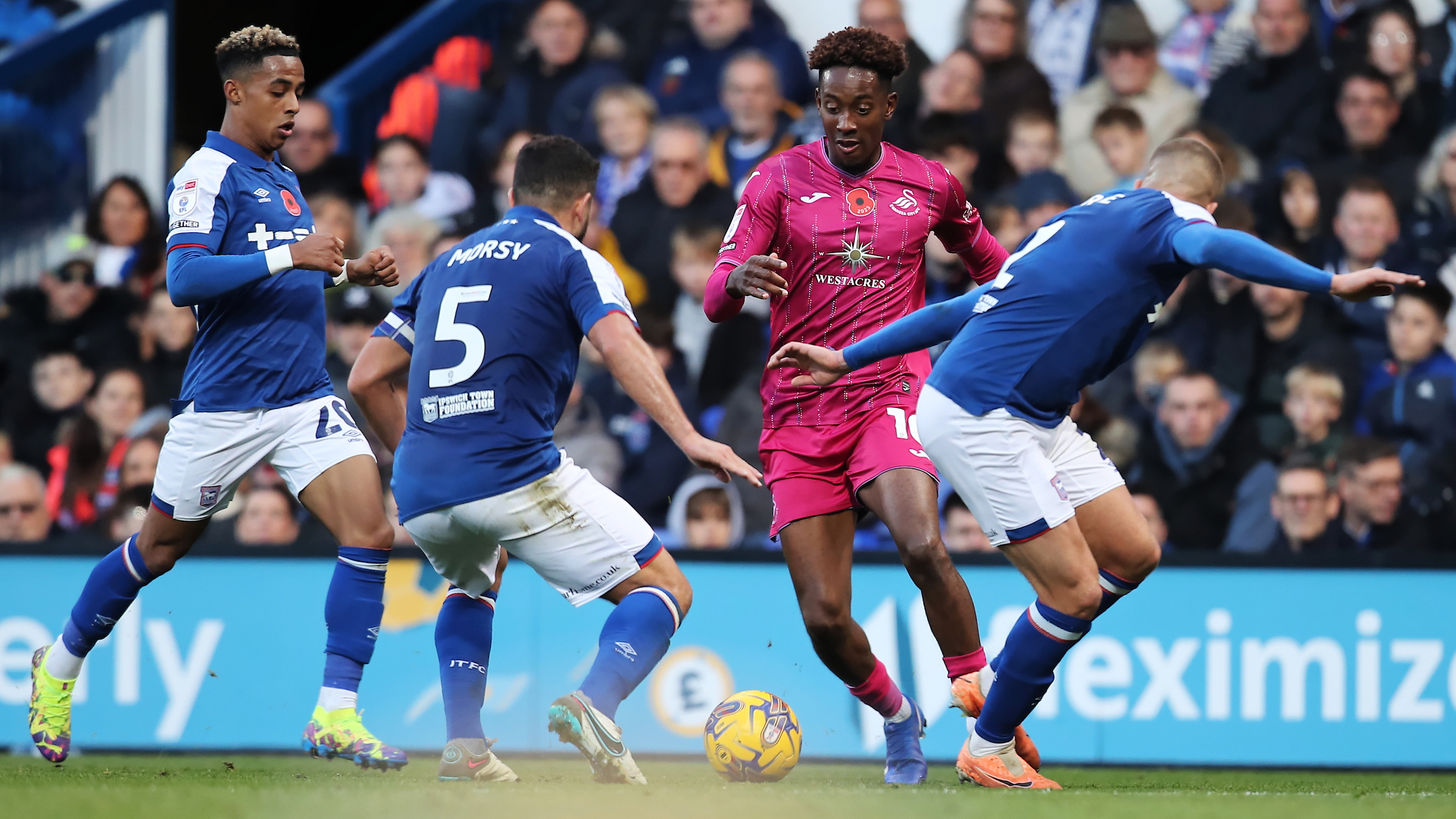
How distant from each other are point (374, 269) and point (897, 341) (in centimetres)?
182

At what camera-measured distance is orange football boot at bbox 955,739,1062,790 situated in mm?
5195

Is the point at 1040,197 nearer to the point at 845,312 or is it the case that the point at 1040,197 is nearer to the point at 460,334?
the point at 845,312

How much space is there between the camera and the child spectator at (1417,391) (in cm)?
832

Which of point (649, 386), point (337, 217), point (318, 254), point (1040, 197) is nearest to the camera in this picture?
point (649, 386)

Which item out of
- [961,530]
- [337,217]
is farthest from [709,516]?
[337,217]

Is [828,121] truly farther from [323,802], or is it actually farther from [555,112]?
[555,112]

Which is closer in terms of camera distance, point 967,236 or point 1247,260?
point 1247,260

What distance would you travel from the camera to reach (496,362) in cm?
497

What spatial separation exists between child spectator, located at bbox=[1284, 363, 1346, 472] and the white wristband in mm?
5436

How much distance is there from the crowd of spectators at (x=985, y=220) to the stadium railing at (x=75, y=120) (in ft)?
1.92

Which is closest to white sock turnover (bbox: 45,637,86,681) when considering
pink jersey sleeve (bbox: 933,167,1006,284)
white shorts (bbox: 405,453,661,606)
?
white shorts (bbox: 405,453,661,606)

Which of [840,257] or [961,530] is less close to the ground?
[840,257]

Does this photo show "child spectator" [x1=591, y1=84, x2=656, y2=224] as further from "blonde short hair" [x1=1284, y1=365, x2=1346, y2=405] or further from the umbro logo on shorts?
the umbro logo on shorts

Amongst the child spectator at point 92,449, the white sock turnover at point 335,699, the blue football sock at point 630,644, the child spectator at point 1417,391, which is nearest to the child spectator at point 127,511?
the child spectator at point 92,449
